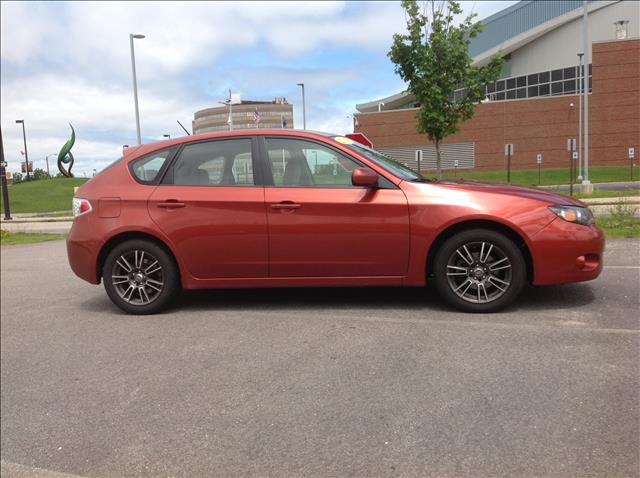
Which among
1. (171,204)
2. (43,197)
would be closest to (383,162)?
(171,204)

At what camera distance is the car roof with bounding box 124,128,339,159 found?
5277mm

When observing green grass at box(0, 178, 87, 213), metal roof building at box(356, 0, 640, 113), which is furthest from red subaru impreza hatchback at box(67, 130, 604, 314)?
metal roof building at box(356, 0, 640, 113)

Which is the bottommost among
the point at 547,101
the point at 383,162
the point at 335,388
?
the point at 335,388

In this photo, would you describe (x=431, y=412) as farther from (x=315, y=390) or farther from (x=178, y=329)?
(x=178, y=329)

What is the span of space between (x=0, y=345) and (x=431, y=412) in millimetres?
3663

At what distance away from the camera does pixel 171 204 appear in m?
5.24

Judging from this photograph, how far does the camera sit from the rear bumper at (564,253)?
471cm

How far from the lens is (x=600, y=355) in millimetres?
3848

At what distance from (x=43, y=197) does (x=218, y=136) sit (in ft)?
133

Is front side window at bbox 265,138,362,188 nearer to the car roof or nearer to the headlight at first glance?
the car roof

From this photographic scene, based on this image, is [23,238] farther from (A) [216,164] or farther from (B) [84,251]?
(A) [216,164]

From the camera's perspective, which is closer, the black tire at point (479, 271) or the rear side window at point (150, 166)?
the black tire at point (479, 271)

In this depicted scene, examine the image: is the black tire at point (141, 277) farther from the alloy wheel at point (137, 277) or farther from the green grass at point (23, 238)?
the green grass at point (23, 238)

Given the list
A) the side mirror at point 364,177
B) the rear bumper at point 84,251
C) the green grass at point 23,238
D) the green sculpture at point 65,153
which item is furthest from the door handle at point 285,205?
the green sculpture at point 65,153
